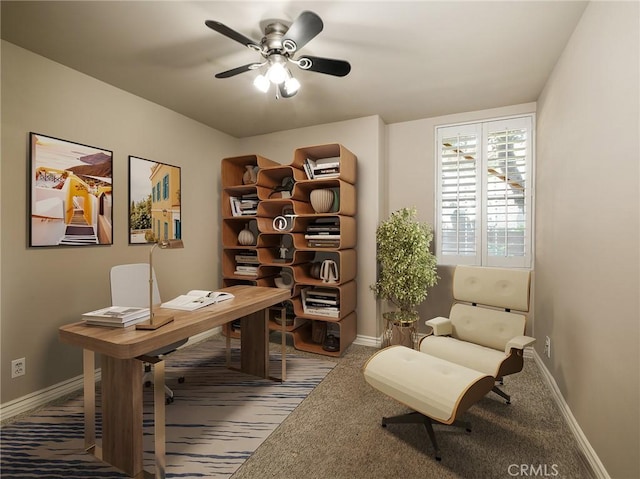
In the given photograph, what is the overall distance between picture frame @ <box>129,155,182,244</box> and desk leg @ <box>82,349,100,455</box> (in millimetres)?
1387

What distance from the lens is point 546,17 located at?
1.82m

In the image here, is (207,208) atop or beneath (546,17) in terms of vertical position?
beneath

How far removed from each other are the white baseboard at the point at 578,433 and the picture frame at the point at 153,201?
3534 mm

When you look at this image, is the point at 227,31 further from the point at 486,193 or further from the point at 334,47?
the point at 486,193

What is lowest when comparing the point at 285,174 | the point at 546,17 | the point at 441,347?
the point at 441,347

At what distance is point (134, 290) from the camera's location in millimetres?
2404

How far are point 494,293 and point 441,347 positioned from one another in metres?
0.64

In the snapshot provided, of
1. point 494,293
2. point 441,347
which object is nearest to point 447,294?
point 494,293

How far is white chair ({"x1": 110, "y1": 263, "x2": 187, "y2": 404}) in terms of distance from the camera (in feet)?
7.37

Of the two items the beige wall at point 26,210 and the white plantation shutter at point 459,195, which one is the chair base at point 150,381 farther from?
the white plantation shutter at point 459,195

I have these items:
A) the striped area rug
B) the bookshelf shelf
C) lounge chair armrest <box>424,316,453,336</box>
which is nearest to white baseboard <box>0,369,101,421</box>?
the striped area rug

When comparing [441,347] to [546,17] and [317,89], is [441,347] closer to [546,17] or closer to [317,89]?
[546,17]

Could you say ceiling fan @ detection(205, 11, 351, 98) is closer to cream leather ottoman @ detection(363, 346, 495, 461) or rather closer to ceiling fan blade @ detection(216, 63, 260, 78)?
ceiling fan blade @ detection(216, 63, 260, 78)

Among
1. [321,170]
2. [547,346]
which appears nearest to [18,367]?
[321,170]
